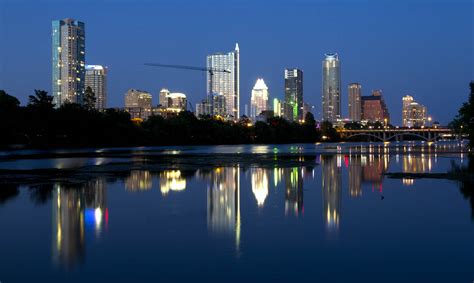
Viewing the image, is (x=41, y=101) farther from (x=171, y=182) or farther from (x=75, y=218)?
(x=75, y=218)

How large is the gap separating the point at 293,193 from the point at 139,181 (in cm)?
1117

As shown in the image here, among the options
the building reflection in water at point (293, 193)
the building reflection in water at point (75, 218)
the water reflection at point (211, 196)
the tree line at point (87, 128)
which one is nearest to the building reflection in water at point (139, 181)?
the water reflection at point (211, 196)

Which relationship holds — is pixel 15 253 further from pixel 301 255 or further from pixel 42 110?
pixel 42 110

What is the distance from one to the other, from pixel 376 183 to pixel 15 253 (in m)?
23.6

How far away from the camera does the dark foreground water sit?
1247 cm

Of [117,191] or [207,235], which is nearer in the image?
[207,235]

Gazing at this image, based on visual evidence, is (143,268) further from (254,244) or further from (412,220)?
(412,220)

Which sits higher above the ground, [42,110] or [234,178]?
[42,110]

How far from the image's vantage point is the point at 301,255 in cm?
1401

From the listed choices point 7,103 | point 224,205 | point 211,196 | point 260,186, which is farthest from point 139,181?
point 7,103

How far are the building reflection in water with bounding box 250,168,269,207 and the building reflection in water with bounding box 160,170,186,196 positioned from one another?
406cm

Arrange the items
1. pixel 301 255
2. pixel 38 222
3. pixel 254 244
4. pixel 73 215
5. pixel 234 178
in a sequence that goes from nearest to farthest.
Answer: pixel 301 255
pixel 254 244
pixel 38 222
pixel 73 215
pixel 234 178

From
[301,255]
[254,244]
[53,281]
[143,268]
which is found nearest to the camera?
[53,281]

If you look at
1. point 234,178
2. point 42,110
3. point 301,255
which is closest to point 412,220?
point 301,255
